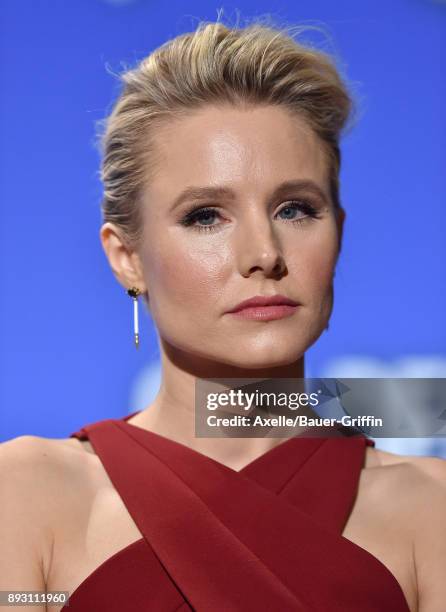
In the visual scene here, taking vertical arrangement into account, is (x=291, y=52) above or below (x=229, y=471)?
above

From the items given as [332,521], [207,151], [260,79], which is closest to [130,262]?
[207,151]

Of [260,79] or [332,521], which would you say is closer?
[332,521]

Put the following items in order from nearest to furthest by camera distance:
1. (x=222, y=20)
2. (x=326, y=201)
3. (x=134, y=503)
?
1. (x=134, y=503)
2. (x=326, y=201)
3. (x=222, y=20)

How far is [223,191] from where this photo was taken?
6.48ft

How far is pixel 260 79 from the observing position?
2.11m

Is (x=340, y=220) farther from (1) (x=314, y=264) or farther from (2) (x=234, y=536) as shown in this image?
(2) (x=234, y=536)

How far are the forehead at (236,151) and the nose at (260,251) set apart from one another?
9cm

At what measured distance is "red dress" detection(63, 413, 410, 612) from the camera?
1807 millimetres

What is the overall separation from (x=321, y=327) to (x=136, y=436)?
0.48m

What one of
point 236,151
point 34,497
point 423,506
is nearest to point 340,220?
point 236,151

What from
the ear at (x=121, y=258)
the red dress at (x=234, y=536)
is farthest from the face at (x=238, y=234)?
the red dress at (x=234, y=536)

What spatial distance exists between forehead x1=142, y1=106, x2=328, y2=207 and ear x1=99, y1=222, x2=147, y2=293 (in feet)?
0.62

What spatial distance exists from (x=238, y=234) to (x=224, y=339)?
215mm

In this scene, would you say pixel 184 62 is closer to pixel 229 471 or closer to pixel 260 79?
pixel 260 79
